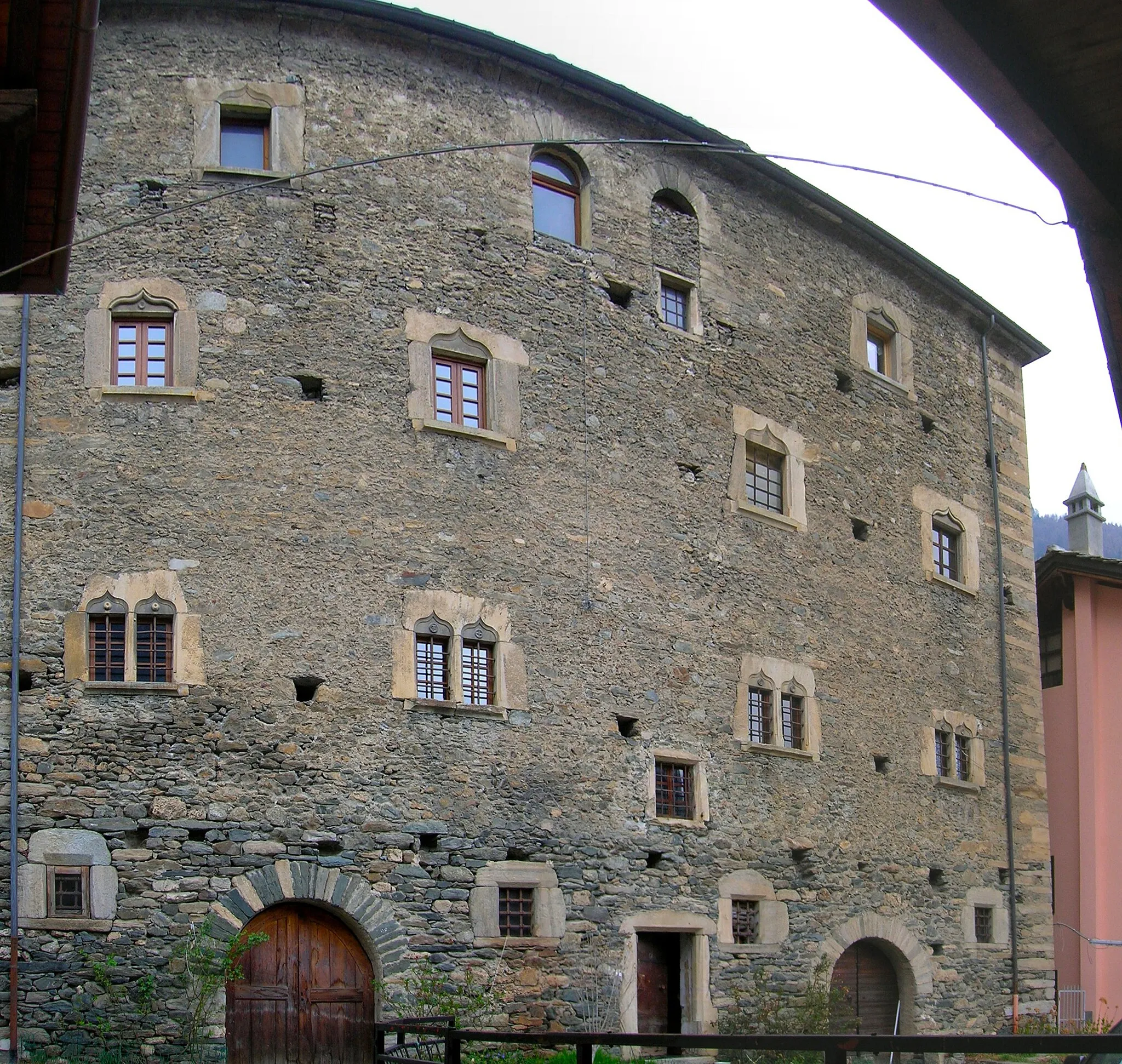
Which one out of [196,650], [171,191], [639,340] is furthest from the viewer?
[639,340]

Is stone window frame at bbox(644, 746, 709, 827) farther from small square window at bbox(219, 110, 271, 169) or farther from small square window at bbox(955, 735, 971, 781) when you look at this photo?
small square window at bbox(219, 110, 271, 169)

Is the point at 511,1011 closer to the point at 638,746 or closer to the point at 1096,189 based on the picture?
the point at 638,746

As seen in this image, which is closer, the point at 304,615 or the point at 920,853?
the point at 304,615

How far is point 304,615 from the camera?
606 inches

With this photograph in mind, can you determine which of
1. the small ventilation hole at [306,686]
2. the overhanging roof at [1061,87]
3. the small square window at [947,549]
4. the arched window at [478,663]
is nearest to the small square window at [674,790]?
the arched window at [478,663]

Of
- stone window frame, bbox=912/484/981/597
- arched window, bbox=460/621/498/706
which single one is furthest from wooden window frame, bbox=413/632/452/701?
stone window frame, bbox=912/484/981/597

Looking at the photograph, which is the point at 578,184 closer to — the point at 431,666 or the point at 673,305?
the point at 673,305

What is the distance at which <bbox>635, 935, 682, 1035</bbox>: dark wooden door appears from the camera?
16578 millimetres

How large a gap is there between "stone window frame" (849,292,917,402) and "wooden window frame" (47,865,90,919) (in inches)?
490

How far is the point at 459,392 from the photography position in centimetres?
1681

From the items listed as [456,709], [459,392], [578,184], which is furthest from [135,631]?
[578,184]

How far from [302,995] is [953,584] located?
11.5 meters

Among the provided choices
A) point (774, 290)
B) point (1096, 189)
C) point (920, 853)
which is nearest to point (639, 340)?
point (774, 290)

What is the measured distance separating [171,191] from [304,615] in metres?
4.86
